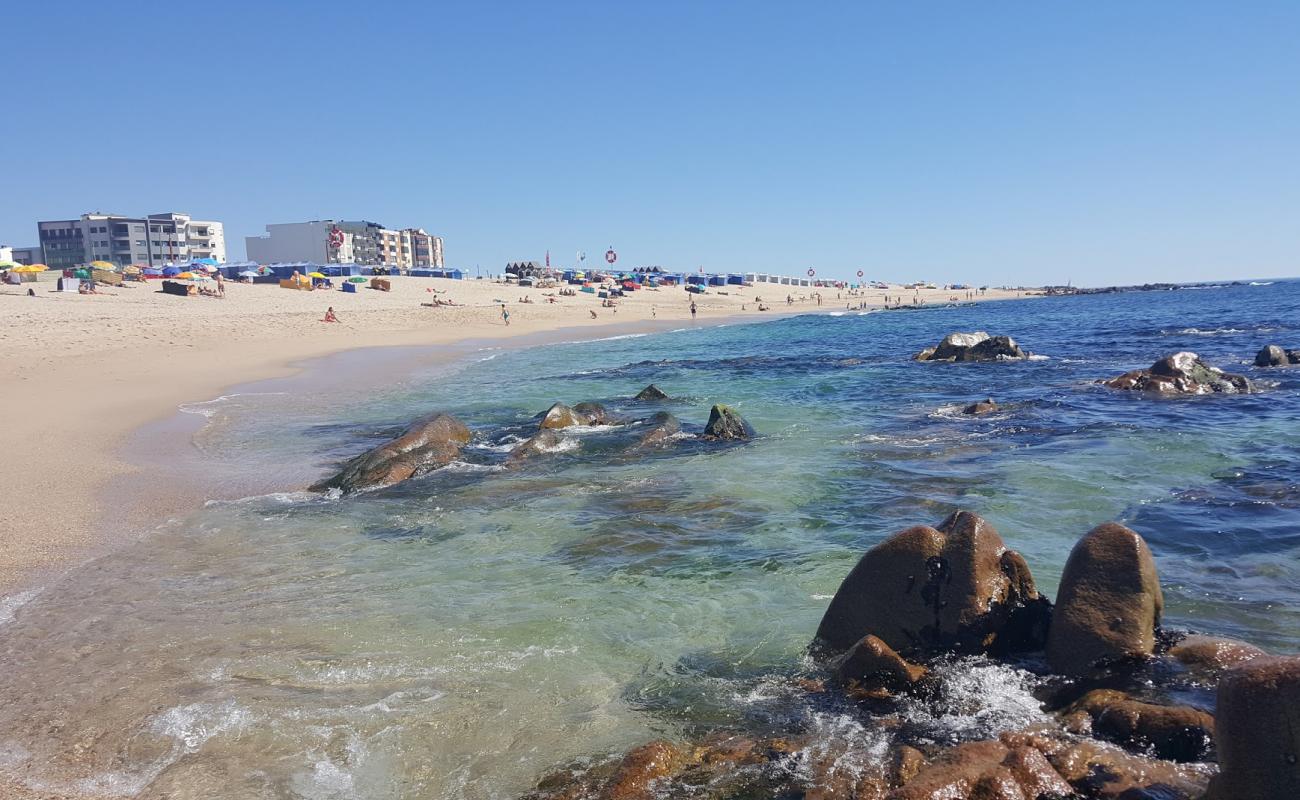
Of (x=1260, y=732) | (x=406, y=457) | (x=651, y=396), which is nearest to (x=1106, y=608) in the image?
(x=1260, y=732)

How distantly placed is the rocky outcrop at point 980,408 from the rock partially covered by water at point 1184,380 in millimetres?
4417

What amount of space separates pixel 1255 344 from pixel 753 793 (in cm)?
3657

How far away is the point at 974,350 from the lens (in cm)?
2931

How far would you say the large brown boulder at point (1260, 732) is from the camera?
11.0ft

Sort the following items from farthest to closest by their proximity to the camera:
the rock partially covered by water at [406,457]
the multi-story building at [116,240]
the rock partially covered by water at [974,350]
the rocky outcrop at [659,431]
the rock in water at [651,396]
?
the multi-story building at [116,240], the rock partially covered by water at [974,350], the rock in water at [651,396], the rocky outcrop at [659,431], the rock partially covered by water at [406,457]

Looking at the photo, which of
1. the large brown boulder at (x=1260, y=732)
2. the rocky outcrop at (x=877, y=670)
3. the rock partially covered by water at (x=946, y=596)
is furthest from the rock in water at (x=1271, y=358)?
the large brown boulder at (x=1260, y=732)

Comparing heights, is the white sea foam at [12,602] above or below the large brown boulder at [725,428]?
below

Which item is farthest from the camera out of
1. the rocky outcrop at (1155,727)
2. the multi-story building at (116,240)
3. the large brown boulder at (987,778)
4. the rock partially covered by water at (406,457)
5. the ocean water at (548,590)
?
the multi-story building at (116,240)

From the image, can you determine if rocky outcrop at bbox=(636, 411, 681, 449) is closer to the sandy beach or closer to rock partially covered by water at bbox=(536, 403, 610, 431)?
rock partially covered by water at bbox=(536, 403, 610, 431)

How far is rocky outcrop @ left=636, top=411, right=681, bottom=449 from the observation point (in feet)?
47.6

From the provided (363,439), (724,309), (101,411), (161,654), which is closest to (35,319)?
(101,411)

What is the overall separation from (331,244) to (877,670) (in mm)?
100144

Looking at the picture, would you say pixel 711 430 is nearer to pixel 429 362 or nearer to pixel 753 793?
pixel 753 793

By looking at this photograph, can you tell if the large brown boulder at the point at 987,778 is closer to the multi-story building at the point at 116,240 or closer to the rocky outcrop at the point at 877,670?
the rocky outcrop at the point at 877,670
